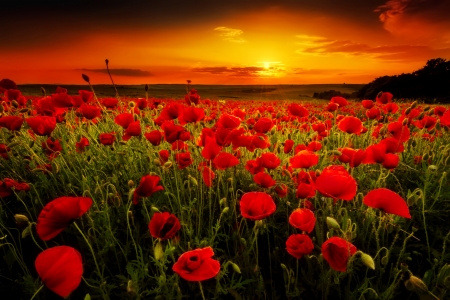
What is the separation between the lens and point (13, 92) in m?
3.32

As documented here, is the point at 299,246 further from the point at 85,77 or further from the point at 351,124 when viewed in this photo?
the point at 85,77

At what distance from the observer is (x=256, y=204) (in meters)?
1.44

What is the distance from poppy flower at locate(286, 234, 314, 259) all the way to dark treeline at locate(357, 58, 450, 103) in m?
26.3

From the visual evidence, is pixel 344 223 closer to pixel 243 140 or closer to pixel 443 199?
pixel 243 140

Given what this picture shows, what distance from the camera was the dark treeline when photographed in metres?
24.0

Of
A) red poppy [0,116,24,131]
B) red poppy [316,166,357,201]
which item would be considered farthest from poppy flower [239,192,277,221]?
red poppy [0,116,24,131]

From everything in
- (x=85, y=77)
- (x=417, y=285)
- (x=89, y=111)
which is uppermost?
(x=85, y=77)

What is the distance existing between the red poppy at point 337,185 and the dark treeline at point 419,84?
2616 cm

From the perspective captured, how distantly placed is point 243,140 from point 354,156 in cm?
80

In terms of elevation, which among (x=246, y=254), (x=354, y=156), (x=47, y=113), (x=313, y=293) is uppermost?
(x=47, y=113)

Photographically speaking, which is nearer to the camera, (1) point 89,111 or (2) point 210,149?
(2) point 210,149

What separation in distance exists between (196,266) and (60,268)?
1.51 ft

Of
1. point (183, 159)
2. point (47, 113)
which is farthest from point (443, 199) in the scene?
point (47, 113)

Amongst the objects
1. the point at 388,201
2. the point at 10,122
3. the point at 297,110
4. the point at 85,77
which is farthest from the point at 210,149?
the point at 85,77
